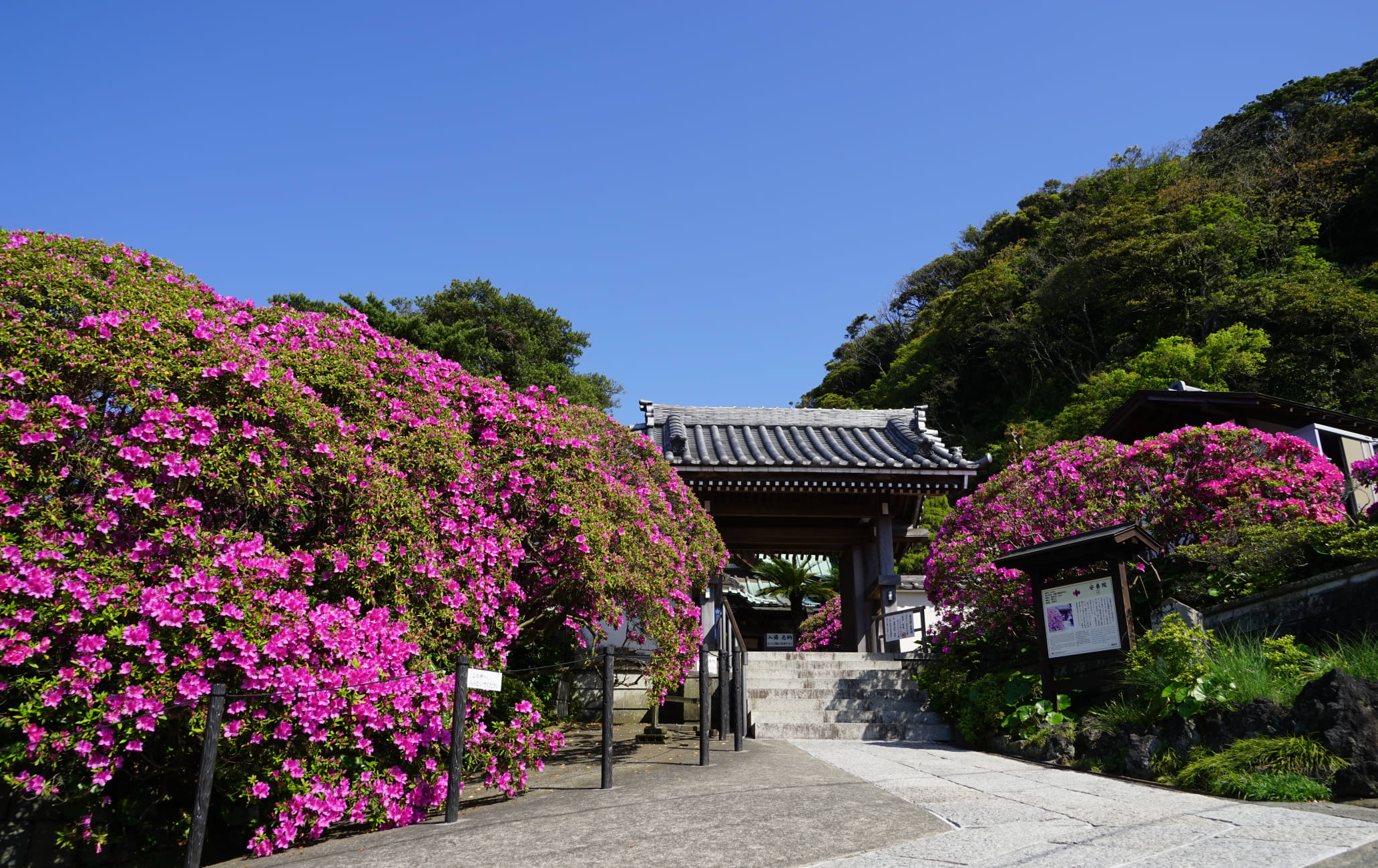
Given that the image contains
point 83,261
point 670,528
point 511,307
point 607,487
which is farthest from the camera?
point 511,307

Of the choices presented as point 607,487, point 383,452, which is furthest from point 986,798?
point 383,452

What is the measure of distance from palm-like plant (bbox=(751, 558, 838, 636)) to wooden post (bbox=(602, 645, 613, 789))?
18.1 meters

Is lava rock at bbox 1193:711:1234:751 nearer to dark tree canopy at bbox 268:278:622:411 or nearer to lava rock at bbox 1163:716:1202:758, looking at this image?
lava rock at bbox 1163:716:1202:758

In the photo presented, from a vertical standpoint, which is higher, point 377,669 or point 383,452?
point 383,452

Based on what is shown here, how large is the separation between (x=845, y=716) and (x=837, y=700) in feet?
1.47

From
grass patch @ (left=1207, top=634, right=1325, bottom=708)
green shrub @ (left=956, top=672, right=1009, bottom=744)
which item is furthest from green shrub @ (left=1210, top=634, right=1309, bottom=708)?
green shrub @ (left=956, top=672, right=1009, bottom=744)

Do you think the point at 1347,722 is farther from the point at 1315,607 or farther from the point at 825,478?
the point at 825,478

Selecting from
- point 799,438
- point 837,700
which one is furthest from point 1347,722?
point 799,438

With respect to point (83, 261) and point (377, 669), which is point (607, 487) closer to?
point (377, 669)

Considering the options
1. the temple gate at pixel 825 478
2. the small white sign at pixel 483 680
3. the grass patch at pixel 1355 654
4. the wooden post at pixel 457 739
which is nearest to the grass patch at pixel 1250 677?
the grass patch at pixel 1355 654

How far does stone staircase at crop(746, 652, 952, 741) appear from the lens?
31.3ft

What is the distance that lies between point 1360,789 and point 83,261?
8363 mm

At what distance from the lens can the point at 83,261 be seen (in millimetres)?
5309

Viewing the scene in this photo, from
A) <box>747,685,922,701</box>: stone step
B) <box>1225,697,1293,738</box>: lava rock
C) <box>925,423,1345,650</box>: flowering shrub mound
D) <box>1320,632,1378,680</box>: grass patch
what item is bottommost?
<box>747,685,922,701</box>: stone step
